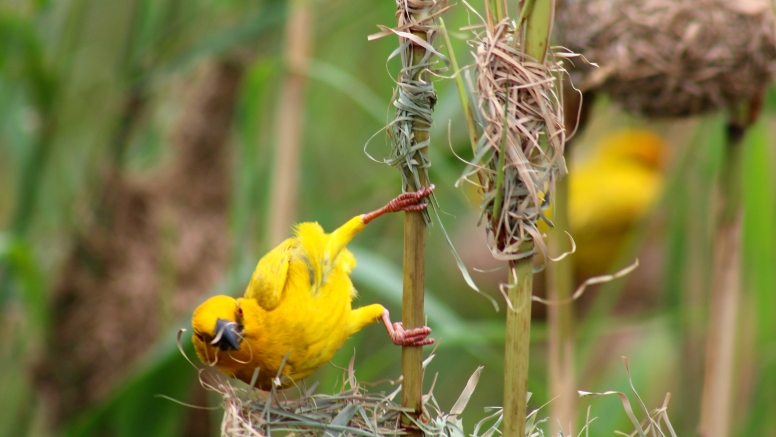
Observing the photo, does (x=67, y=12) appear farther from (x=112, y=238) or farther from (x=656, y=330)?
(x=656, y=330)

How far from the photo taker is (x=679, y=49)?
55.1 inches

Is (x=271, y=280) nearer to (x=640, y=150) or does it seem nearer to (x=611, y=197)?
(x=611, y=197)

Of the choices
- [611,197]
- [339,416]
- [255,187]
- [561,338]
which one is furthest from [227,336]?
[611,197]

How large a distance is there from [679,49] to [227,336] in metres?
1.03

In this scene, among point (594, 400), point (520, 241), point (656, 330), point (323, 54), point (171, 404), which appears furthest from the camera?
point (323, 54)

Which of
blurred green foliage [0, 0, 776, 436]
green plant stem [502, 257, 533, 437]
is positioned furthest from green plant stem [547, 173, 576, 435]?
green plant stem [502, 257, 533, 437]

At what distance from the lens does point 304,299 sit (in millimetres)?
1227

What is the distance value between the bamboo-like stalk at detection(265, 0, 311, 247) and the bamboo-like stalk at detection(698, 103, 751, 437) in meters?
1.12

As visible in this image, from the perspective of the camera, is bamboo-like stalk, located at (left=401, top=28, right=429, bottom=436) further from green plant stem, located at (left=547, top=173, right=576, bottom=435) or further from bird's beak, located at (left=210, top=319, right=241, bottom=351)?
green plant stem, located at (left=547, top=173, right=576, bottom=435)

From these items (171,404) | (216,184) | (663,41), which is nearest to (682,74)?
(663,41)

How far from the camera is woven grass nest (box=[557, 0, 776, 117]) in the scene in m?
1.38

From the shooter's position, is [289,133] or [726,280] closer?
[726,280]

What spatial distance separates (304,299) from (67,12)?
1.78 metres

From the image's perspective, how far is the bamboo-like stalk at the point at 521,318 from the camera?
68cm
